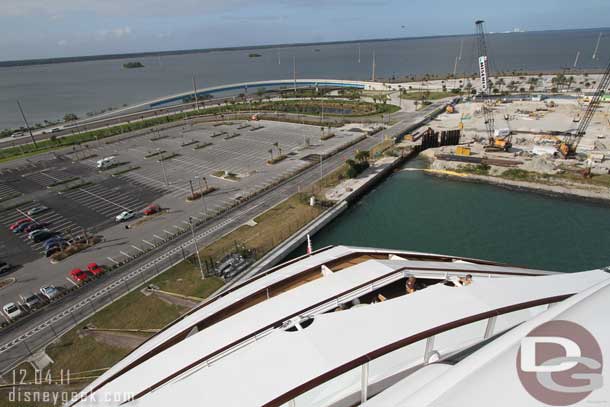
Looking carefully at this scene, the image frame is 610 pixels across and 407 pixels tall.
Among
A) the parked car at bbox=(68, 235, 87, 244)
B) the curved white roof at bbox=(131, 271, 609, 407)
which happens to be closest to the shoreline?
the curved white roof at bbox=(131, 271, 609, 407)

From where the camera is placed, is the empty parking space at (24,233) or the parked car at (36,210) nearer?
the empty parking space at (24,233)

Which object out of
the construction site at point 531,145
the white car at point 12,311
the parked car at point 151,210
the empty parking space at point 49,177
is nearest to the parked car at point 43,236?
A: the parked car at point 151,210

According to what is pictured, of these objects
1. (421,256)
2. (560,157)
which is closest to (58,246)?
(421,256)

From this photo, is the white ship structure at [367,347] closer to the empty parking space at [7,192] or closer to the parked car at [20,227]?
the parked car at [20,227]

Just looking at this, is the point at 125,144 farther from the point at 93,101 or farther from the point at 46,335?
the point at 93,101

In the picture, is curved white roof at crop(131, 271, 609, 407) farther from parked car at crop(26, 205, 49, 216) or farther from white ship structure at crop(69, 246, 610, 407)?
parked car at crop(26, 205, 49, 216)

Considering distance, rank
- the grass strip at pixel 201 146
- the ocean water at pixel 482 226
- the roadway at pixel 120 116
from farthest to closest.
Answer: the roadway at pixel 120 116 < the grass strip at pixel 201 146 < the ocean water at pixel 482 226

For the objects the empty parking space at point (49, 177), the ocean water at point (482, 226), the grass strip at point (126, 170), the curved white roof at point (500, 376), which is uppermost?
the curved white roof at point (500, 376)
